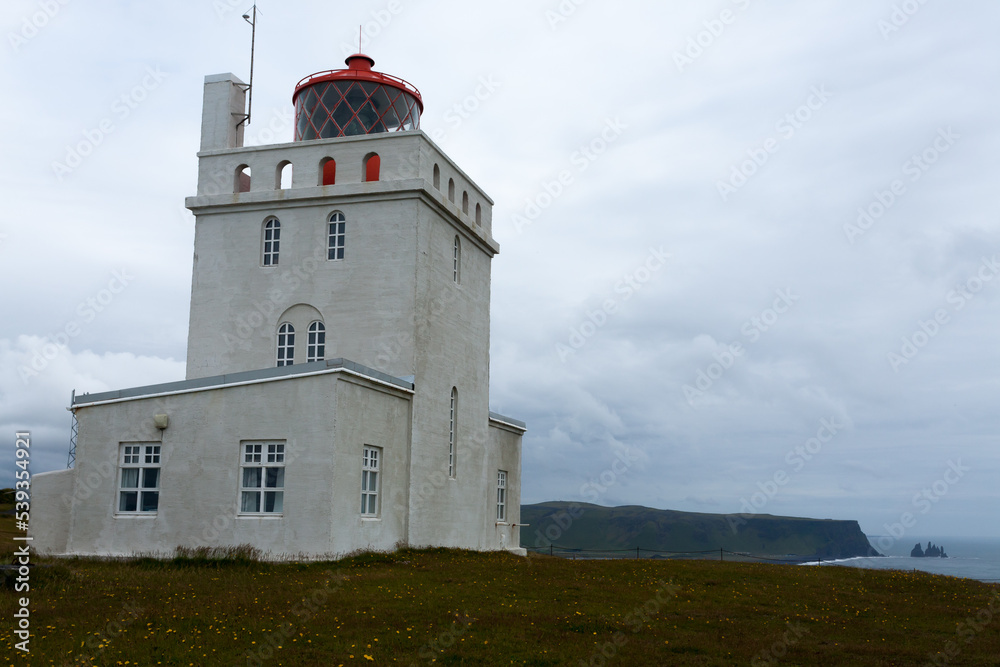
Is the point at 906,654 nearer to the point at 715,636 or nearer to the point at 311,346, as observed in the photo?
the point at 715,636

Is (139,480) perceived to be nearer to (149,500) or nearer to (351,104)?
(149,500)

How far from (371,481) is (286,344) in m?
5.70

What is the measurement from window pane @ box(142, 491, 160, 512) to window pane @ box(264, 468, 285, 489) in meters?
3.09

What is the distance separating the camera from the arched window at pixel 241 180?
28375mm

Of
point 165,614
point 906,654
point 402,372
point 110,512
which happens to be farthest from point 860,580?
point 110,512

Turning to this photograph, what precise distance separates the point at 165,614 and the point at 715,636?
8.55 meters

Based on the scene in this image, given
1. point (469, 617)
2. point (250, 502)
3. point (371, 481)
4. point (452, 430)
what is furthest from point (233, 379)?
point (469, 617)

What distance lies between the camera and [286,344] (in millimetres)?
27188

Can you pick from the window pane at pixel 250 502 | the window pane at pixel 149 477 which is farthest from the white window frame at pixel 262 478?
the window pane at pixel 149 477

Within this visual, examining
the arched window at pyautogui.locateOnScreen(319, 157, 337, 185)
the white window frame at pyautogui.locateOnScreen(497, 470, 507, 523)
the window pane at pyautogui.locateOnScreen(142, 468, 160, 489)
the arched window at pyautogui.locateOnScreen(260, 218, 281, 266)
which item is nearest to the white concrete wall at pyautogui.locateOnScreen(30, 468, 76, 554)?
the window pane at pyautogui.locateOnScreen(142, 468, 160, 489)

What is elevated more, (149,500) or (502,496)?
(502,496)

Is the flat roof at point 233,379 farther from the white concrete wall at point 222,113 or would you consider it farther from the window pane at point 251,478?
the white concrete wall at point 222,113

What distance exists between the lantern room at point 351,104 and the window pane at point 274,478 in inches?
450

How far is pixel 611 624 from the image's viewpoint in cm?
1430
